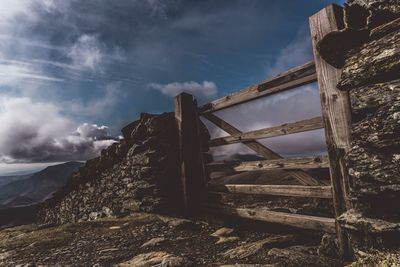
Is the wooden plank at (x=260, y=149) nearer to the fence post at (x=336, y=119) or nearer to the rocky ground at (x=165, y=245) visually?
the fence post at (x=336, y=119)

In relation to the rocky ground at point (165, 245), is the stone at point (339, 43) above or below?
above

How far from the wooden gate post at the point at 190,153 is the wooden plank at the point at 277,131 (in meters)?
0.76

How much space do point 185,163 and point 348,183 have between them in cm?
324

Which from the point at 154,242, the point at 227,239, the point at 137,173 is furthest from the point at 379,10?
the point at 137,173

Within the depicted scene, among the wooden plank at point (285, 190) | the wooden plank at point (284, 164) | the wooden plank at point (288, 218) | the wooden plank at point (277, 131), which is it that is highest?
the wooden plank at point (277, 131)

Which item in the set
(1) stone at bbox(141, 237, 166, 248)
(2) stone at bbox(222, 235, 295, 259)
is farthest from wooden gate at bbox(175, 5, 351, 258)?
(1) stone at bbox(141, 237, 166, 248)

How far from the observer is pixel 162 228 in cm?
476

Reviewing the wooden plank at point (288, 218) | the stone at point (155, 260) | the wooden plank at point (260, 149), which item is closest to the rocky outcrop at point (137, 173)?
the wooden plank at point (260, 149)

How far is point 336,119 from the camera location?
3.03 metres

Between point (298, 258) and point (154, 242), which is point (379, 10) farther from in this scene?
point (154, 242)

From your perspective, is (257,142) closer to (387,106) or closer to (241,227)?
(241,227)

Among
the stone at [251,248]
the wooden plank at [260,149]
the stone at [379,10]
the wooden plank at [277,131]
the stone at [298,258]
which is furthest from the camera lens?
the wooden plank at [260,149]

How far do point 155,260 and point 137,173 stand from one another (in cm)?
313

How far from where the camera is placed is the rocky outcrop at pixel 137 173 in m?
5.77
